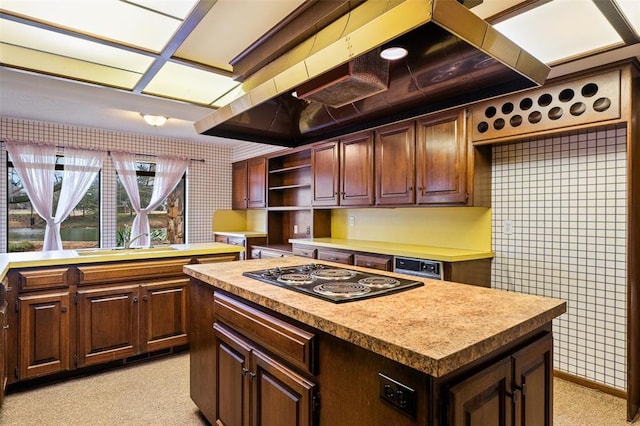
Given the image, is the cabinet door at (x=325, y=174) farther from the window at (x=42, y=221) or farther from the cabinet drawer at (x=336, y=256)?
the window at (x=42, y=221)

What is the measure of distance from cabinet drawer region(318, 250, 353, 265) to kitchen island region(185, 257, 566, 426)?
5.95 ft

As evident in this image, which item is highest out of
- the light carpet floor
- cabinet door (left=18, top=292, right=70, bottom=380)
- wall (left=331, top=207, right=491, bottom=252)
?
wall (left=331, top=207, right=491, bottom=252)

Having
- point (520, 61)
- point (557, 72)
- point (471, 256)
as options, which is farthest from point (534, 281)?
point (520, 61)

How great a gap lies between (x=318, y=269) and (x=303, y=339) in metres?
0.86

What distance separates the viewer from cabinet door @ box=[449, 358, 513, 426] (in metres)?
0.95

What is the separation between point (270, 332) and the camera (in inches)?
56.7

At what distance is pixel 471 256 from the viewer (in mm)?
2928

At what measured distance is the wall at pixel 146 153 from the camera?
14.2 feet

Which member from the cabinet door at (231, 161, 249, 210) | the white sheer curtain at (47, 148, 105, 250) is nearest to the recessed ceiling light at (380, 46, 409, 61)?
the cabinet door at (231, 161, 249, 210)

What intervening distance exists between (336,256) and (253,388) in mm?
2223

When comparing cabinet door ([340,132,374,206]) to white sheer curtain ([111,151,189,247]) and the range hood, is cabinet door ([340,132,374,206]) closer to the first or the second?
the range hood

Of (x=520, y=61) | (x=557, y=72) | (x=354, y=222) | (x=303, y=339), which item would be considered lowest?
(x=303, y=339)

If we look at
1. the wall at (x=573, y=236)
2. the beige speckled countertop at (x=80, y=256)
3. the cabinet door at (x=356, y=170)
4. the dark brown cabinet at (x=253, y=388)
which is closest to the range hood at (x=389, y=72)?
the dark brown cabinet at (x=253, y=388)

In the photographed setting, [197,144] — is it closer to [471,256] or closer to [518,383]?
[471,256]
